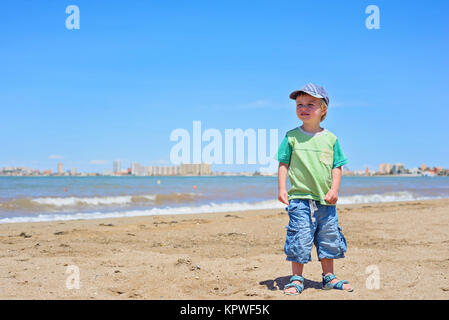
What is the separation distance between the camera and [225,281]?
3797 millimetres

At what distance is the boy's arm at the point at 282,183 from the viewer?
3.52 m

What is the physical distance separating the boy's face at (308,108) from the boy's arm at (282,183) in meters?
0.46

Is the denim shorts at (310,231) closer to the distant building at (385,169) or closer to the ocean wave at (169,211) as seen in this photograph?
the ocean wave at (169,211)

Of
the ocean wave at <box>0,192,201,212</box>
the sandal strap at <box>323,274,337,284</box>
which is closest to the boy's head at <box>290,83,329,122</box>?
the sandal strap at <box>323,274,337,284</box>

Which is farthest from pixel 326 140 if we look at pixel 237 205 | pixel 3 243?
pixel 237 205

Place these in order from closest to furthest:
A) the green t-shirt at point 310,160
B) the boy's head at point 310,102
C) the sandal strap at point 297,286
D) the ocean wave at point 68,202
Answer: the sandal strap at point 297,286
the green t-shirt at point 310,160
the boy's head at point 310,102
the ocean wave at point 68,202

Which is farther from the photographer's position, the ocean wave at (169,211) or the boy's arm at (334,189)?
the ocean wave at (169,211)

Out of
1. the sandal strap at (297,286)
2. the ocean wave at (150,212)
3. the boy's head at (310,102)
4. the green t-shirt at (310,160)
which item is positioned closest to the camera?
the sandal strap at (297,286)

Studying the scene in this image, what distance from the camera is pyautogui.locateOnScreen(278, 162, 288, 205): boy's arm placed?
3.52 metres

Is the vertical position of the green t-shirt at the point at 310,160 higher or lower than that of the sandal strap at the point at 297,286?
higher

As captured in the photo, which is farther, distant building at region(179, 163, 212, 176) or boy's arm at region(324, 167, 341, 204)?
distant building at region(179, 163, 212, 176)

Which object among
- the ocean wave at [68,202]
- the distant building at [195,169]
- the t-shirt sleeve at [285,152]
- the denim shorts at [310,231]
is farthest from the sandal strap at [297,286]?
the distant building at [195,169]

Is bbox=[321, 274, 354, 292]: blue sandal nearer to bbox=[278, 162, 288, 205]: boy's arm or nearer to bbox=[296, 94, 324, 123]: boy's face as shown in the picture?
bbox=[278, 162, 288, 205]: boy's arm
